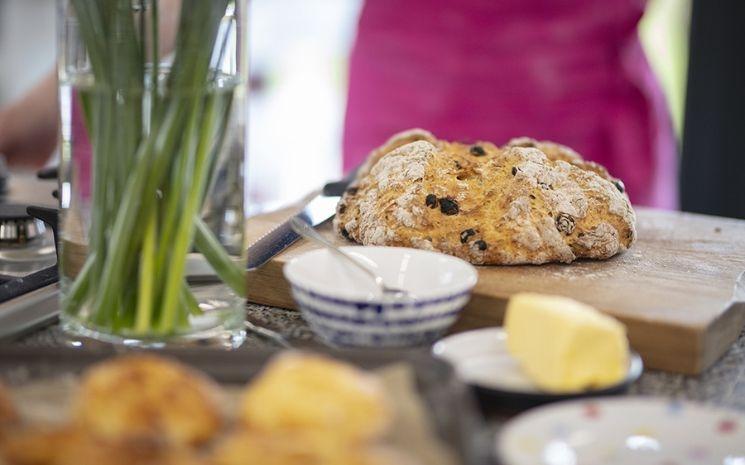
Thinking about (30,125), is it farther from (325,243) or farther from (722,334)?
(722,334)

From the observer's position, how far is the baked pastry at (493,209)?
1.21m

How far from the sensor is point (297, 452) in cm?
66

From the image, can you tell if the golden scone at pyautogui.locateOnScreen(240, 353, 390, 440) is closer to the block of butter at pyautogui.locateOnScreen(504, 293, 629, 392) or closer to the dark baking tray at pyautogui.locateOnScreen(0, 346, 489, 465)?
the dark baking tray at pyautogui.locateOnScreen(0, 346, 489, 465)

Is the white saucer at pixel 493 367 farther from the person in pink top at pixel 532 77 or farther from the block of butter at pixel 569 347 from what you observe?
the person in pink top at pixel 532 77

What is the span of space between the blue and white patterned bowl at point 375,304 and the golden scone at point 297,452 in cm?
28

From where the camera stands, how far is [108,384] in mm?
709

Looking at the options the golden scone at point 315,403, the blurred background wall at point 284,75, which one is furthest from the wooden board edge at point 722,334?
the blurred background wall at point 284,75

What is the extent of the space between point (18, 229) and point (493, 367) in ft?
2.53

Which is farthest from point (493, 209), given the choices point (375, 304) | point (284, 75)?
point (284, 75)

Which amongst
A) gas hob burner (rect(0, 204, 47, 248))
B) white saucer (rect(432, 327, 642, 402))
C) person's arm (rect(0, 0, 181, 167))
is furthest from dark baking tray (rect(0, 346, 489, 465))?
person's arm (rect(0, 0, 181, 167))

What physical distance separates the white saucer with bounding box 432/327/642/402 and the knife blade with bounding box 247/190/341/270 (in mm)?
347

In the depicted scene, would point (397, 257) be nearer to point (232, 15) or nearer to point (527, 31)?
point (232, 15)

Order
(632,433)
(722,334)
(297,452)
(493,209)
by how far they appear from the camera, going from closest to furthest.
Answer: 1. (297,452)
2. (632,433)
3. (722,334)
4. (493,209)

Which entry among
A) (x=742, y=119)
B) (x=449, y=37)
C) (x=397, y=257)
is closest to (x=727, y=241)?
(x=397, y=257)
